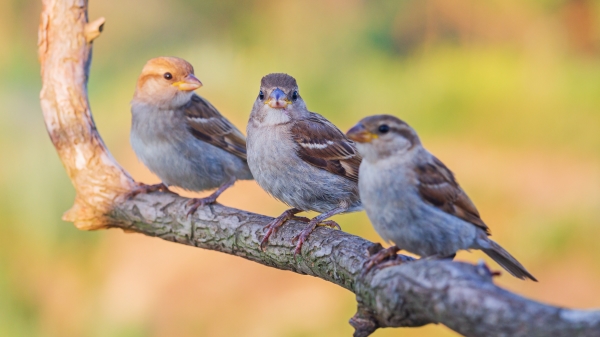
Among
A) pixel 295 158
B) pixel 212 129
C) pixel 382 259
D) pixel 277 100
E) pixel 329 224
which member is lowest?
pixel 382 259

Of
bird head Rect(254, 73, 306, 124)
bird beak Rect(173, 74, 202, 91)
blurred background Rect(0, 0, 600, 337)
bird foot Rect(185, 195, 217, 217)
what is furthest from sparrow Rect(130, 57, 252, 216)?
blurred background Rect(0, 0, 600, 337)

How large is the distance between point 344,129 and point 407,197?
2.49 m

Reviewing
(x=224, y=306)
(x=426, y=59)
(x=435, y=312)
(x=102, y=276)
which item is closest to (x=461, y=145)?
(x=426, y=59)

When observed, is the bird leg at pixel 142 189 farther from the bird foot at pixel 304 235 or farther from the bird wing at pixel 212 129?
the bird foot at pixel 304 235

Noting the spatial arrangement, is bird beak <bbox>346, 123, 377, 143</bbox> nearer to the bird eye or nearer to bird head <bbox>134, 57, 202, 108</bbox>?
the bird eye

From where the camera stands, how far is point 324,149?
8.34 ft

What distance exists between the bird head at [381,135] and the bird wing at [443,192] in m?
0.10

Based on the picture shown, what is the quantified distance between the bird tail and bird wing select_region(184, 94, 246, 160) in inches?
56.4

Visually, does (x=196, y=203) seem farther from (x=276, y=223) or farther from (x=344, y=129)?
(x=344, y=129)

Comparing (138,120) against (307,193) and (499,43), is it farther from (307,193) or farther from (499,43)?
(499,43)

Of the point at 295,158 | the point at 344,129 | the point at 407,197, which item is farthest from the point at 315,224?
the point at 344,129

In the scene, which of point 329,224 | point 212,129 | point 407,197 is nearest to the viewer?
point 407,197

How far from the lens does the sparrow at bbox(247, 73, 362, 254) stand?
8.06 feet

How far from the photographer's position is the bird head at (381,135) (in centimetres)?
184
